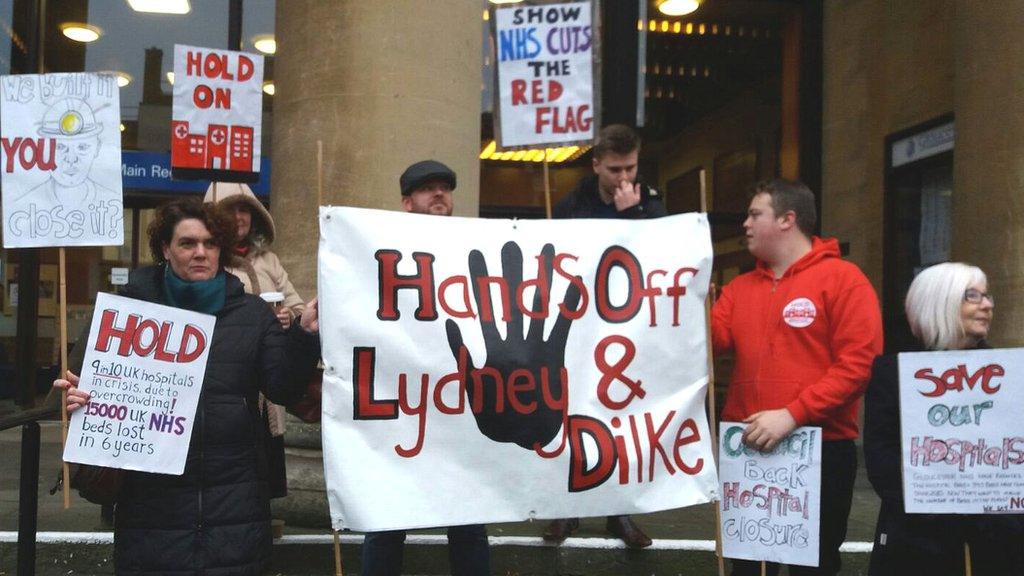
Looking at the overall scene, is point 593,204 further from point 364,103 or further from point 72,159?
point 72,159

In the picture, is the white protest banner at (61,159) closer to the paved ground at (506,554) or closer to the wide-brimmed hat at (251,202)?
the wide-brimmed hat at (251,202)

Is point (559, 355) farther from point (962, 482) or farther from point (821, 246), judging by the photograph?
point (962, 482)

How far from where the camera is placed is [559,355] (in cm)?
357

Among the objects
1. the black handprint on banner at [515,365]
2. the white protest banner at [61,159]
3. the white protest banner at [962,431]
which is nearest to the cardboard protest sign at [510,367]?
the black handprint on banner at [515,365]

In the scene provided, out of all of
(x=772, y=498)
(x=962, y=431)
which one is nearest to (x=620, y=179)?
(x=772, y=498)

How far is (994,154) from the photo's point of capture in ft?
23.5

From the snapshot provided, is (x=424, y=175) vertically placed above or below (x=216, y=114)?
below

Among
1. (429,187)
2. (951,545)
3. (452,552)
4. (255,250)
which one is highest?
(429,187)

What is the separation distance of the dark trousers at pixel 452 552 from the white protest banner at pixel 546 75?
1.86m

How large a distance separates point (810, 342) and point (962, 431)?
0.60 meters

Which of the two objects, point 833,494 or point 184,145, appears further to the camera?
point 184,145

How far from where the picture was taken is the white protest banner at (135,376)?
3154mm

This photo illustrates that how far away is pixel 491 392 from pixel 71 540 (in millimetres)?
2902

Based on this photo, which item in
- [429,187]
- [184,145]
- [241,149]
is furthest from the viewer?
[241,149]
